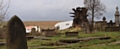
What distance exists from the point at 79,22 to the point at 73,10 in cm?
273

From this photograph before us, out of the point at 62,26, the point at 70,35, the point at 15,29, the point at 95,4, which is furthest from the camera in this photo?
the point at 62,26

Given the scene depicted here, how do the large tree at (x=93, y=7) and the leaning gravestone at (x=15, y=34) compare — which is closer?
the leaning gravestone at (x=15, y=34)

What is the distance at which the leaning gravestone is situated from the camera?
7605 mm

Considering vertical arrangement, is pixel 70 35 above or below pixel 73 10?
below

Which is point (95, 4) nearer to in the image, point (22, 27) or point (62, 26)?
point (62, 26)

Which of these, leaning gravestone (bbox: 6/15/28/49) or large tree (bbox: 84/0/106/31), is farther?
large tree (bbox: 84/0/106/31)

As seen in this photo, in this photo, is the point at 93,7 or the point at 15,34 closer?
the point at 15,34

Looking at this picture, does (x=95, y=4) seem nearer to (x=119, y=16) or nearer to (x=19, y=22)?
(x=119, y=16)

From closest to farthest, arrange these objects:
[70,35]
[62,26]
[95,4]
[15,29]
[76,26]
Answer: [15,29]
[70,35]
[76,26]
[95,4]
[62,26]

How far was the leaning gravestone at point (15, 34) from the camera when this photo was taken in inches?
299

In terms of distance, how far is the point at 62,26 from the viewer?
222ft

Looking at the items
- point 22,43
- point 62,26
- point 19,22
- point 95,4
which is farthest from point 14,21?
point 62,26

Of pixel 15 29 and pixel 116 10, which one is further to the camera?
pixel 116 10

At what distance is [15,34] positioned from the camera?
7.61 meters
